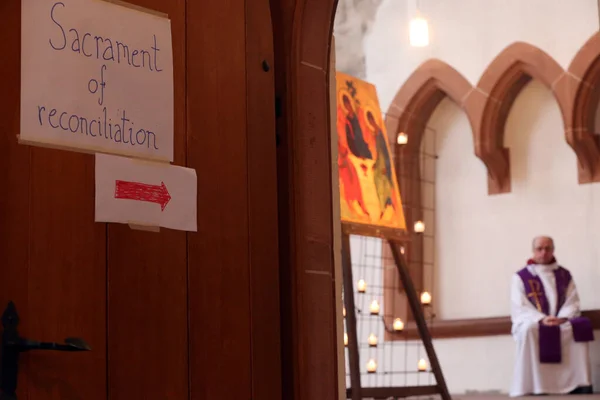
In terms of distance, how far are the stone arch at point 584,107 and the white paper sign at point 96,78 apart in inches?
306

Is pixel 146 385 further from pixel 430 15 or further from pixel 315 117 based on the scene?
pixel 430 15

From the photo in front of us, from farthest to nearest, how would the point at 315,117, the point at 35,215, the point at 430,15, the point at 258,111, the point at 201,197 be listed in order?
1. the point at 430,15
2. the point at 315,117
3. the point at 258,111
4. the point at 201,197
5. the point at 35,215

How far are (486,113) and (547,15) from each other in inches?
44.8

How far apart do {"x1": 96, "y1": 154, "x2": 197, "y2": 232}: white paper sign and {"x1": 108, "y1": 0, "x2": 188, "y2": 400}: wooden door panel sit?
0.03 m

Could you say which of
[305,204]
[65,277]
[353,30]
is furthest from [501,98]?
[65,277]

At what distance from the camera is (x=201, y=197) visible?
2.64 metres

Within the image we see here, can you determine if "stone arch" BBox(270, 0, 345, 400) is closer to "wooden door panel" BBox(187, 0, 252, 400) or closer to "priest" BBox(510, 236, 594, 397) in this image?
"wooden door panel" BBox(187, 0, 252, 400)

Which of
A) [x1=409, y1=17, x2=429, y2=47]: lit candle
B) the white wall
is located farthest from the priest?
[x1=409, y1=17, x2=429, y2=47]: lit candle

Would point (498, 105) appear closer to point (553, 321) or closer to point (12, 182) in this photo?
point (553, 321)

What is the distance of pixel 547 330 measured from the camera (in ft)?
30.6

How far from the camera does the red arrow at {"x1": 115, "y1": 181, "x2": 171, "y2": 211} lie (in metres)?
2.42

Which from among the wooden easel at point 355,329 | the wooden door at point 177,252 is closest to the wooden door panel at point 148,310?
the wooden door at point 177,252

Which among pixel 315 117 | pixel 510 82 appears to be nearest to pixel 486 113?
pixel 510 82

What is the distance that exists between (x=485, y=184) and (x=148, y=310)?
849 centimetres
